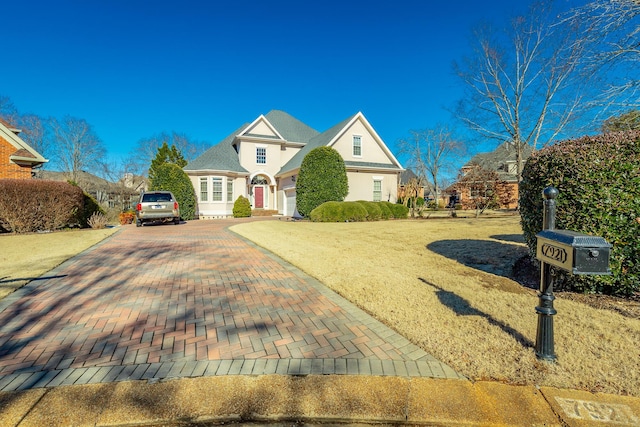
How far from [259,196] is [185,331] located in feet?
78.3

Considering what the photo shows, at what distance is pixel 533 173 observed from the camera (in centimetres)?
431

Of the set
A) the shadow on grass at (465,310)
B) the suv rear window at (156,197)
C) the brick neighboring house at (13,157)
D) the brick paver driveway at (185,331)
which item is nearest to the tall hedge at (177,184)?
the suv rear window at (156,197)

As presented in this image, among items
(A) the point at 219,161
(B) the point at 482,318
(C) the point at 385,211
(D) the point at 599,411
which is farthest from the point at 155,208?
(D) the point at 599,411

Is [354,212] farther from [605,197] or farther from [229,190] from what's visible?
[605,197]

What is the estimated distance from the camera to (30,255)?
6848 millimetres

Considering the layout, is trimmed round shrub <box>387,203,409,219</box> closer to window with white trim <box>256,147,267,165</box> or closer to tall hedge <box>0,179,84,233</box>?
window with white trim <box>256,147,267,165</box>

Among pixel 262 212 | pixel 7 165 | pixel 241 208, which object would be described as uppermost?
pixel 7 165

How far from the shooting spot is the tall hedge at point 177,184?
19766 millimetres

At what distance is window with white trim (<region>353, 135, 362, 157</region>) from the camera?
22141 millimetres

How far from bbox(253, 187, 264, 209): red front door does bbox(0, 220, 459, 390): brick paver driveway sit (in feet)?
68.6

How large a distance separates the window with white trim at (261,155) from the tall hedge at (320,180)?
818 cm

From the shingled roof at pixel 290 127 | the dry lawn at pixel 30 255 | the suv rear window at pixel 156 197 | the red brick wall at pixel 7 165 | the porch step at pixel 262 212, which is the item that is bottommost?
the dry lawn at pixel 30 255

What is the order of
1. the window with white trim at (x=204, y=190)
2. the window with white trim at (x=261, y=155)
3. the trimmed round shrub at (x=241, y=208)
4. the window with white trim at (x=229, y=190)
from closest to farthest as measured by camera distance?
1. the trimmed round shrub at (x=241, y=208)
2. the window with white trim at (x=204, y=190)
3. the window with white trim at (x=229, y=190)
4. the window with white trim at (x=261, y=155)

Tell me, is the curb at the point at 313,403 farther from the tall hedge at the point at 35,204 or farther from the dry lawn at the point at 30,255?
the tall hedge at the point at 35,204
